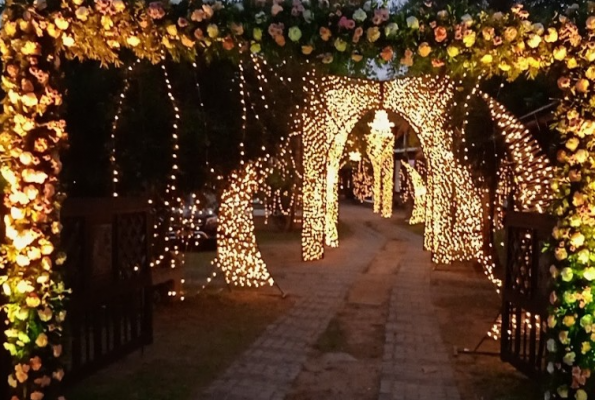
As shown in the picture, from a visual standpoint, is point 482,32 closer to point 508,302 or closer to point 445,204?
point 508,302

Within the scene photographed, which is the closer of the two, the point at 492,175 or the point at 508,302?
the point at 508,302

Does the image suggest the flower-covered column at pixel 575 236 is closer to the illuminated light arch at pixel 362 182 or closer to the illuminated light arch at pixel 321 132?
the illuminated light arch at pixel 321 132

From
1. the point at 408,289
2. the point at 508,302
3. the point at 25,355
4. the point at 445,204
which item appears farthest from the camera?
the point at 445,204

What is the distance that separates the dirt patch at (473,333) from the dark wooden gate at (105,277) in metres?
3.47

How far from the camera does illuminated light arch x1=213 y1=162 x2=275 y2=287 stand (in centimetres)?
1118

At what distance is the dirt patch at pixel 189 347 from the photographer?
20.6ft

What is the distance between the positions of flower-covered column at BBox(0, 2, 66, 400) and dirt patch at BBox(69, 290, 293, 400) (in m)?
1.30

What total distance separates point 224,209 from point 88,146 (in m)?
2.75

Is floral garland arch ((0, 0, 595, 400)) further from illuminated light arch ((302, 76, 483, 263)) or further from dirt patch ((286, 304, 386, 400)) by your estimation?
illuminated light arch ((302, 76, 483, 263))

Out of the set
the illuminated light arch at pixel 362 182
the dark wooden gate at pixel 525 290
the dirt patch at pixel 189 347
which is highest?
the illuminated light arch at pixel 362 182

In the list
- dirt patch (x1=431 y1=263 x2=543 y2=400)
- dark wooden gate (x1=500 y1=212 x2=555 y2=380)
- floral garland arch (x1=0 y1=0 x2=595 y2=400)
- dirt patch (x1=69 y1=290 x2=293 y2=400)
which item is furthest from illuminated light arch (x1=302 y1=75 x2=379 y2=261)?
floral garland arch (x1=0 y1=0 x2=595 y2=400)

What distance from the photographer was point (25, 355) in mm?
4840

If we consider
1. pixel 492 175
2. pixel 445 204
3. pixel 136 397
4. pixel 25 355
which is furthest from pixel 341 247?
pixel 25 355

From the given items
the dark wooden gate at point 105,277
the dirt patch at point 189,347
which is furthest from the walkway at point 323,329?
the dark wooden gate at point 105,277
